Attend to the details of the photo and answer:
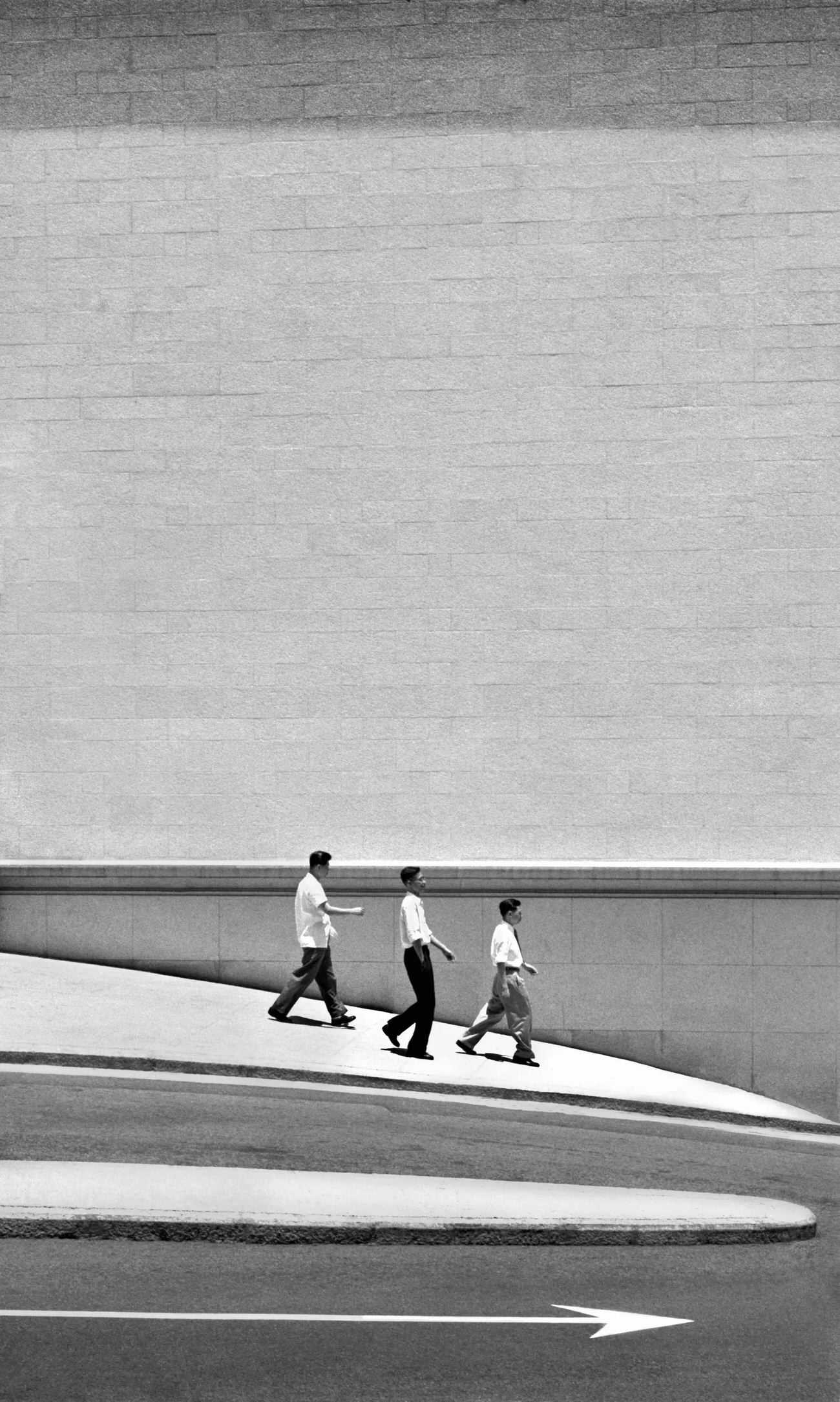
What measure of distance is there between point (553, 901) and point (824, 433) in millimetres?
6432

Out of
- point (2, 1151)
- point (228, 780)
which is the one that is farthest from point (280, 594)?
point (2, 1151)

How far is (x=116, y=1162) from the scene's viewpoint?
32.7 feet

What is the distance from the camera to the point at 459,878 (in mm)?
18422

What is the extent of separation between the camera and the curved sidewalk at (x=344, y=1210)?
872 cm

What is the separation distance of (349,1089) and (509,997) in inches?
102

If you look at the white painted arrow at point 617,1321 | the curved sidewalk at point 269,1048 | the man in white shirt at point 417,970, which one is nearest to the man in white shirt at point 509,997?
the curved sidewalk at point 269,1048

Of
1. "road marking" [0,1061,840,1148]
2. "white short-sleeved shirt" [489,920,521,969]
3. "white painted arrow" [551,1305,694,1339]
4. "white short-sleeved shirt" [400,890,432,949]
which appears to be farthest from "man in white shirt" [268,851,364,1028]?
"white painted arrow" [551,1305,694,1339]

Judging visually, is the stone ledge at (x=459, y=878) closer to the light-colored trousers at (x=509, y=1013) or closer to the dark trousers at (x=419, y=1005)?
the light-colored trousers at (x=509, y=1013)

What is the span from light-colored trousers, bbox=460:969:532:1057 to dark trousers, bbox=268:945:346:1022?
141 centimetres

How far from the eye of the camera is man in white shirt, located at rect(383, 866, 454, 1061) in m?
14.8

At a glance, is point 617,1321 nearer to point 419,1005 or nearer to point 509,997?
point 419,1005

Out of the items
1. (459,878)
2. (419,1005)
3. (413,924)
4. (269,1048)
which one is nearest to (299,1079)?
(269,1048)

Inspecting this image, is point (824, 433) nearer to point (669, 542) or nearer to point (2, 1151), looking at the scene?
point (669, 542)

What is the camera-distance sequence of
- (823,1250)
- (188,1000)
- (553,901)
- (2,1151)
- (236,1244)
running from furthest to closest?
1. (553,901)
2. (188,1000)
3. (2,1151)
4. (823,1250)
5. (236,1244)
